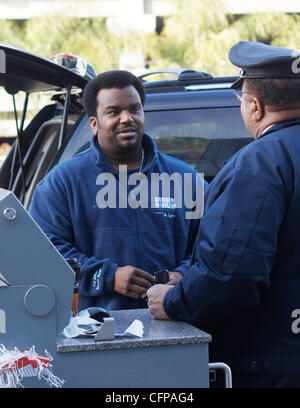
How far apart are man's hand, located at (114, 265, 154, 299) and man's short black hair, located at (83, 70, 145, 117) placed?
0.87m

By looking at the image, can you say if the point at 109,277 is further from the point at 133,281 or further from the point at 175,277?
the point at 175,277

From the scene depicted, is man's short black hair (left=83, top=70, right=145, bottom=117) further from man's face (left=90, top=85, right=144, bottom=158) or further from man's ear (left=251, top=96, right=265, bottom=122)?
man's ear (left=251, top=96, right=265, bottom=122)

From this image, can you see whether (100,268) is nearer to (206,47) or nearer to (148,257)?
(148,257)

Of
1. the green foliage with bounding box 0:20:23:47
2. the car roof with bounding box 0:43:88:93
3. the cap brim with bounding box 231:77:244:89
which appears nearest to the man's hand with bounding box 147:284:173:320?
the cap brim with bounding box 231:77:244:89

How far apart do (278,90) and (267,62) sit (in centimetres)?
9

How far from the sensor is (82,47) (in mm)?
23938

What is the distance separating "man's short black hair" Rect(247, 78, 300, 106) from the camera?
2.57m

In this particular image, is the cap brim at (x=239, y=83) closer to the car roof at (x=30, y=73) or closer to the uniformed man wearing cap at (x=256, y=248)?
the uniformed man wearing cap at (x=256, y=248)

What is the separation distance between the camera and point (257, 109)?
2641mm

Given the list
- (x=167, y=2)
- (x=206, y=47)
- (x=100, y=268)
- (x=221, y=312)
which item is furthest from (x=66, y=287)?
(x=167, y=2)

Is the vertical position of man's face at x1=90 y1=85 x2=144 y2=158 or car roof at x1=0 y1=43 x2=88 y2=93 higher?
car roof at x1=0 y1=43 x2=88 y2=93

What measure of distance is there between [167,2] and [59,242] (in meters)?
23.8

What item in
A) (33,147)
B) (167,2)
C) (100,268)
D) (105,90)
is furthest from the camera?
(167,2)

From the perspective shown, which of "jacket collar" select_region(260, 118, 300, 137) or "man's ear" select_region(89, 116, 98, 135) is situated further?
"man's ear" select_region(89, 116, 98, 135)
